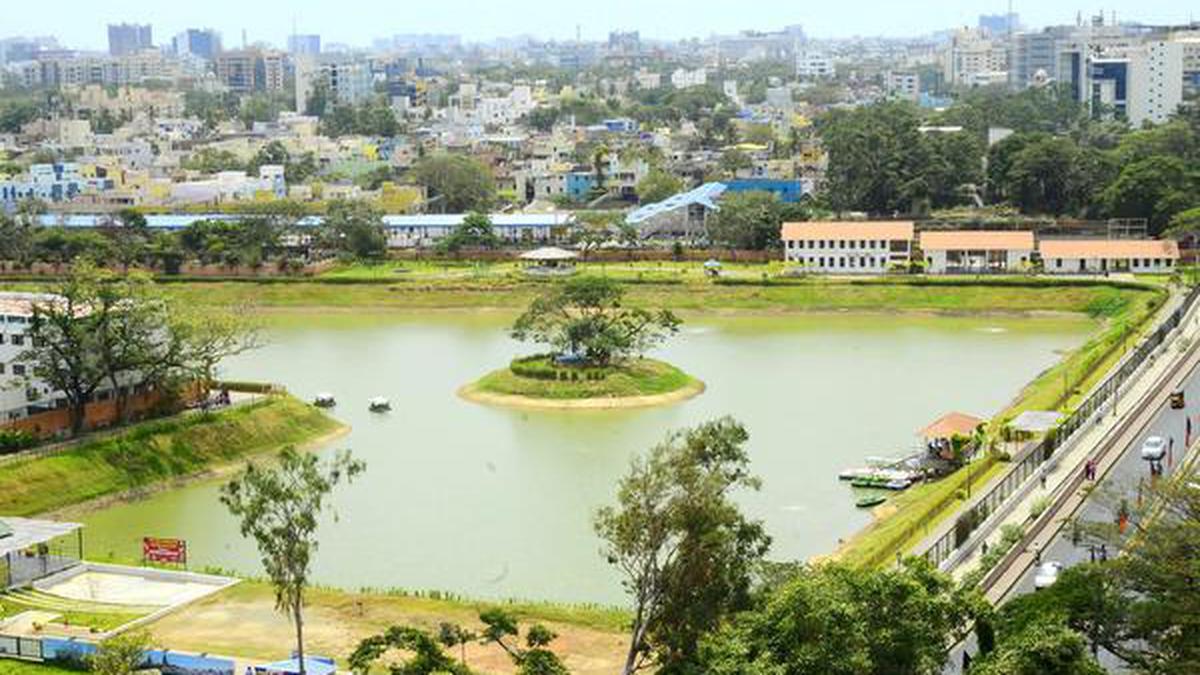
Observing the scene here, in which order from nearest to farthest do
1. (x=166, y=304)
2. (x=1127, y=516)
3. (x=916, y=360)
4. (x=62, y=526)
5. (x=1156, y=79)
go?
(x=1127, y=516), (x=62, y=526), (x=166, y=304), (x=916, y=360), (x=1156, y=79)

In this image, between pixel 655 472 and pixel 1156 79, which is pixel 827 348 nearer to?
pixel 655 472

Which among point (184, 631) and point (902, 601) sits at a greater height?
point (902, 601)

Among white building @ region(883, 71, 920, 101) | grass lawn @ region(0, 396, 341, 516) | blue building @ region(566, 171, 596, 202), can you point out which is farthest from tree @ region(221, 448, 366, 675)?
white building @ region(883, 71, 920, 101)

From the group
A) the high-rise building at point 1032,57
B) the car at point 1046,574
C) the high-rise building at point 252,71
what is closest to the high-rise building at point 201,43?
the high-rise building at point 252,71

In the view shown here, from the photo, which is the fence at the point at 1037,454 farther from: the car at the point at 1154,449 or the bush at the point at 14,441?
the bush at the point at 14,441

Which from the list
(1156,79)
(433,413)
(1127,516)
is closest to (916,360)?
(433,413)

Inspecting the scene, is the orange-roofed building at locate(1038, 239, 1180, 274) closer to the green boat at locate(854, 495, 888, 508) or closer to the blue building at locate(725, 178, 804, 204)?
the blue building at locate(725, 178, 804, 204)

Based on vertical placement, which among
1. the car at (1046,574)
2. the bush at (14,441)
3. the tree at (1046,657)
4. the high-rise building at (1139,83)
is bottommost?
the bush at (14,441)
